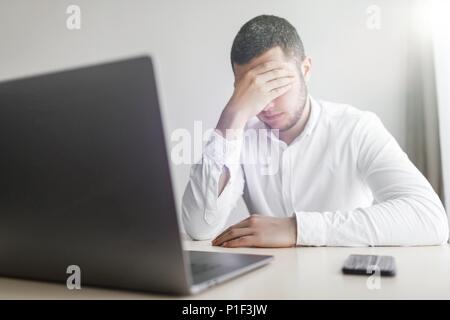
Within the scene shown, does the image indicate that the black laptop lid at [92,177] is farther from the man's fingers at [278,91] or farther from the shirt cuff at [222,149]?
the man's fingers at [278,91]

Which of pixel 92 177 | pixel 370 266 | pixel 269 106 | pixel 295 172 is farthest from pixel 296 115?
pixel 92 177

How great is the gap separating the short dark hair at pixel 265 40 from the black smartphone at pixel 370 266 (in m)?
1.16

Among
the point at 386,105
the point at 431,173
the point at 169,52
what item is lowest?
the point at 431,173

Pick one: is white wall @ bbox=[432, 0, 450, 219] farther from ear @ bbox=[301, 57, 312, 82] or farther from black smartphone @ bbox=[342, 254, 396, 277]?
black smartphone @ bbox=[342, 254, 396, 277]

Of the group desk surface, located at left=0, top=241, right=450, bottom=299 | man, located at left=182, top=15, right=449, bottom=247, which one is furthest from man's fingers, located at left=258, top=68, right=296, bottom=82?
desk surface, located at left=0, top=241, right=450, bottom=299

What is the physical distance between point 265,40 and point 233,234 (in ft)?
3.40

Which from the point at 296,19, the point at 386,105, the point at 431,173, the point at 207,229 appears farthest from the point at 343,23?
the point at 207,229

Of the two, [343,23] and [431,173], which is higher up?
[343,23]

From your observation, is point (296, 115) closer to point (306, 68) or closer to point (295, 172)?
point (295, 172)

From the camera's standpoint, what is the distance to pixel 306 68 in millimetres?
2135

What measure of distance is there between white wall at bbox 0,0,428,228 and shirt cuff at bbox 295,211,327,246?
3.50 ft
